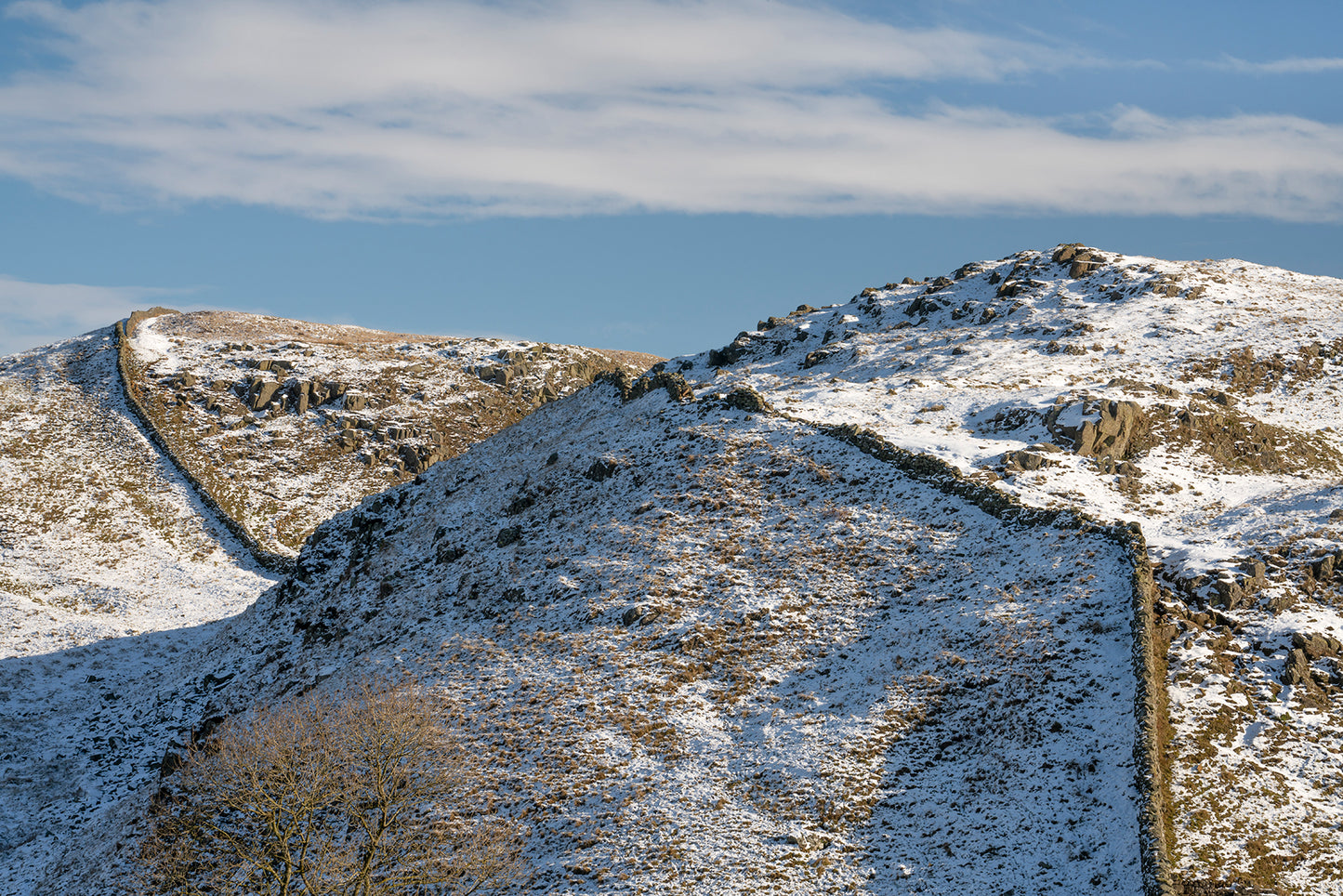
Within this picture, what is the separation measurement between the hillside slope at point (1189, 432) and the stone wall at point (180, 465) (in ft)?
102

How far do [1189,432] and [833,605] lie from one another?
22564 millimetres

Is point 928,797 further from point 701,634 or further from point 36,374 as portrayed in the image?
point 36,374

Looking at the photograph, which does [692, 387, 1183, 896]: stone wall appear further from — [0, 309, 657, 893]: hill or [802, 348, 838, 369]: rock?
[0, 309, 657, 893]: hill

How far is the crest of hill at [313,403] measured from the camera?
79062mm

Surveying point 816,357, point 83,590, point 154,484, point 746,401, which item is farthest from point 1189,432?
point 154,484

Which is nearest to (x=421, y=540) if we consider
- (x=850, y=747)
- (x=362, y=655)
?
(x=362, y=655)

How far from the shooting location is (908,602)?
35.8 metres

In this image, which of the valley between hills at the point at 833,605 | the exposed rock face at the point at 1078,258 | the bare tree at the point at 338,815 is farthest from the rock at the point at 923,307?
the bare tree at the point at 338,815

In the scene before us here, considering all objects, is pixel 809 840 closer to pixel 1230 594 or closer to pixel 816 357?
pixel 1230 594

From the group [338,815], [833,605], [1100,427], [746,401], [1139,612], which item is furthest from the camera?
[746,401]

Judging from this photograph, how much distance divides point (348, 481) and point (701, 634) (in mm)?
53523

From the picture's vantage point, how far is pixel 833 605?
36688 mm

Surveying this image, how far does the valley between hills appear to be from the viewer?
26.8 metres

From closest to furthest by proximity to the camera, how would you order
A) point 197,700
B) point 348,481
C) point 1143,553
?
1. point 1143,553
2. point 197,700
3. point 348,481
